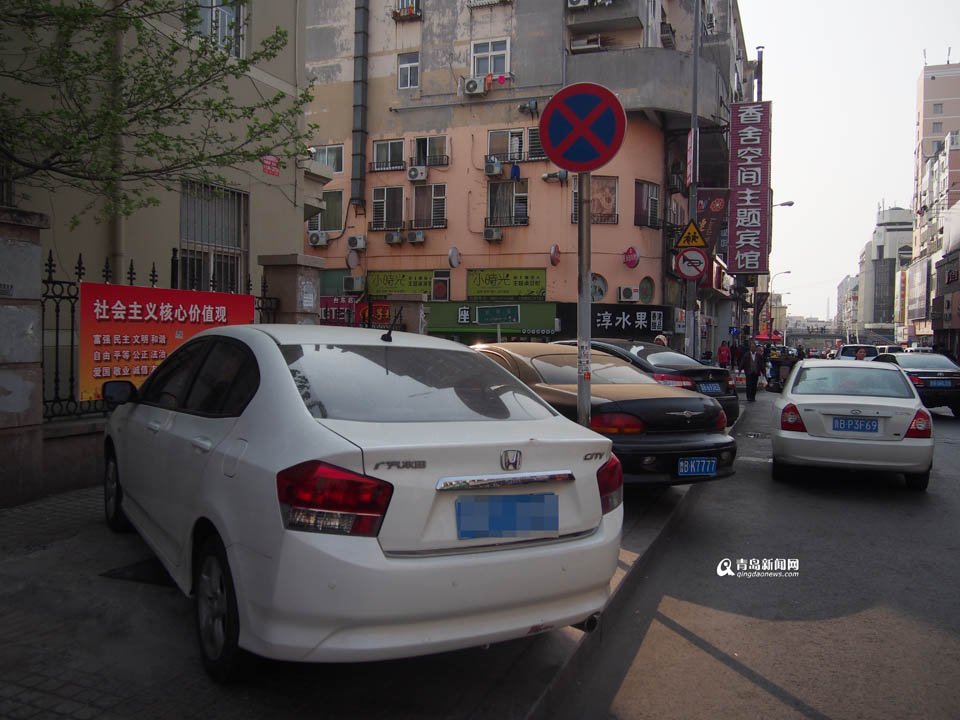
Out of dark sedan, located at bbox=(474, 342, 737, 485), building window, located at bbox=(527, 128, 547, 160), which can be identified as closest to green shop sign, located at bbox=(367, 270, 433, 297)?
building window, located at bbox=(527, 128, 547, 160)

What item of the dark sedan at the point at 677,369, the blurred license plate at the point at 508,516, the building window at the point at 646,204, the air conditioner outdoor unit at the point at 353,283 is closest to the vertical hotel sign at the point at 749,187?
the building window at the point at 646,204

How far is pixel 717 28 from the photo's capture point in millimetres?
38594

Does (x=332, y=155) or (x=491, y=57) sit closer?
(x=491, y=57)

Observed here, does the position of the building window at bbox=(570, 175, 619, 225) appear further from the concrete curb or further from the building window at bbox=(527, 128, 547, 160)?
the concrete curb

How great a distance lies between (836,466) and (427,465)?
6173 millimetres

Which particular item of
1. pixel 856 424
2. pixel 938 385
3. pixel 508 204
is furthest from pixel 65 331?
pixel 508 204

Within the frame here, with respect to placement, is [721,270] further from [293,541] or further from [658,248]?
[293,541]

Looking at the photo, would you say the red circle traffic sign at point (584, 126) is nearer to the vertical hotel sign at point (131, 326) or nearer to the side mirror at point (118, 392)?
the side mirror at point (118, 392)

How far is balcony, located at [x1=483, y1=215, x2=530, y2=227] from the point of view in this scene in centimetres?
2733

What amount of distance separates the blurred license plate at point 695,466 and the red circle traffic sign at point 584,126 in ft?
8.36

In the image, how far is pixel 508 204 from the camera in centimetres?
2752

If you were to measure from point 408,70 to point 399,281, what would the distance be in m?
8.26

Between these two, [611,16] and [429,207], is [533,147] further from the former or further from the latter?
[611,16]

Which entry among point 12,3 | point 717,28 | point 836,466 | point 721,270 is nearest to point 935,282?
point 721,270
